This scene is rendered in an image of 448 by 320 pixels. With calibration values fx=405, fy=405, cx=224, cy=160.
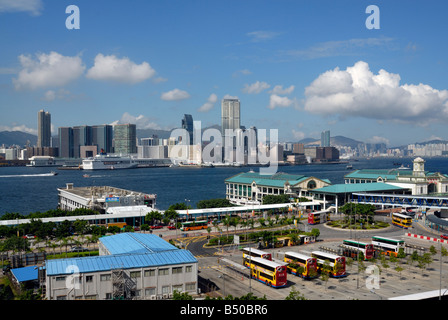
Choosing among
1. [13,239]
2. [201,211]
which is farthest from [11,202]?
[13,239]

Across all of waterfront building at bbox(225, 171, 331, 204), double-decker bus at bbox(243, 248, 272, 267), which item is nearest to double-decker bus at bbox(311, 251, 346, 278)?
double-decker bus at bbox(243, 248, 272, 267)

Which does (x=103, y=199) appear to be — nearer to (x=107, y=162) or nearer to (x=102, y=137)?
(x=107, y=162)

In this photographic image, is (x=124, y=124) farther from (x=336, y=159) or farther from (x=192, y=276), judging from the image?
(x=192, y=276)

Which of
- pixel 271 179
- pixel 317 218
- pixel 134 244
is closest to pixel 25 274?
pixel 134 244

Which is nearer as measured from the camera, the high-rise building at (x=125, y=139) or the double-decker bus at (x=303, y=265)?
the double-decker bus at (x=303, y=265)

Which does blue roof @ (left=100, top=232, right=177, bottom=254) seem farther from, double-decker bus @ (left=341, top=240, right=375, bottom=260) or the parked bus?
the parked bus

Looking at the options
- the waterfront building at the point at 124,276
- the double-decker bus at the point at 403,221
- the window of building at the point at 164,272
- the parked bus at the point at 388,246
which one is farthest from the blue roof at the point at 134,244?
the double-decker bus at the point at 403,221

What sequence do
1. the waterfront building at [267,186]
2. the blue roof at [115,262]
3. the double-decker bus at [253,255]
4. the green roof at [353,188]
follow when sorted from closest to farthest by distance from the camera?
the blue roof at [115,262] → the double-decker bus at [253,255] → the green roof at [353,188] → the waterfront building at [267,186]

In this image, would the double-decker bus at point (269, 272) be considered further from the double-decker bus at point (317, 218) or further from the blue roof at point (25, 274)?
the double-decker bus at point (317, 218)
